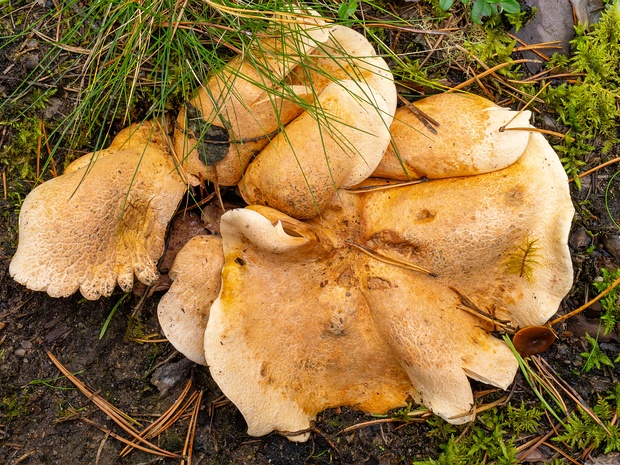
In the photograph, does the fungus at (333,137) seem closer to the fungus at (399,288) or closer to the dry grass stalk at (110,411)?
the fungus at (399,288)

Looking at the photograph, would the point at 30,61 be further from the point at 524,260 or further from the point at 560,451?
the point at 560,451

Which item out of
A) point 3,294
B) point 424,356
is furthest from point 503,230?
point 3,294

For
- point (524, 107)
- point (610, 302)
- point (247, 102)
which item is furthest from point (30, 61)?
point (610, 302)

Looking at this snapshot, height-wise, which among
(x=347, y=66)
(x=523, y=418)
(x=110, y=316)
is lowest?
(x=523, y=418)

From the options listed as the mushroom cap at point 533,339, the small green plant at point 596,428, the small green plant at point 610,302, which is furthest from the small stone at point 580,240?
the small green plant at point 596,428

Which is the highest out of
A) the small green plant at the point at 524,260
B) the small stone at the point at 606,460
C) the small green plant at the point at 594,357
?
the small green plant at the point at 524,260

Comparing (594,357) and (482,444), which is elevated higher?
(594,357)

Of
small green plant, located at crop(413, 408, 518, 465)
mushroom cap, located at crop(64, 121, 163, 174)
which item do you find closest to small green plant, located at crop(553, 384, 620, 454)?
small green plant, located at crop(413, 408, 518, 465)

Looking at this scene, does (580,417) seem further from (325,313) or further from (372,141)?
(372,141)
